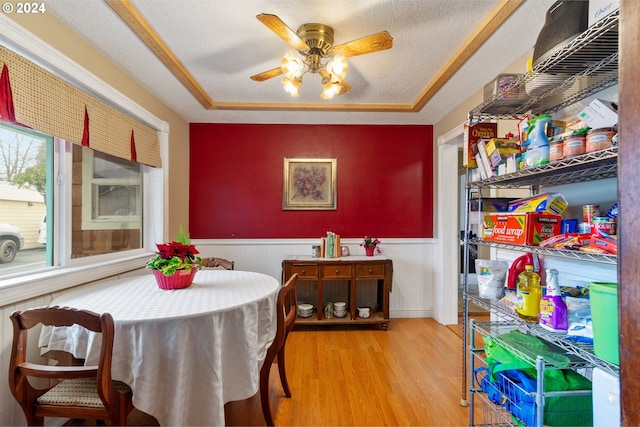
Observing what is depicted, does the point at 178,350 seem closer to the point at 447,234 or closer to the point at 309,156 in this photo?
the point at 309,156

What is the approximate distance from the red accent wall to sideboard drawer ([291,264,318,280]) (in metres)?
0.56

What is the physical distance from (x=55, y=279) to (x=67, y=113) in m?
1.00

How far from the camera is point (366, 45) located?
5.63ft

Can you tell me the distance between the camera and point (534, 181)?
1665 millimetres

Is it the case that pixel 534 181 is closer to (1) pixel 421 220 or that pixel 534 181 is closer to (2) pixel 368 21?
(2) pixel 368 21

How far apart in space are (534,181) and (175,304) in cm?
207

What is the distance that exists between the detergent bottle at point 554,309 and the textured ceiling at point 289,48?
1497mm

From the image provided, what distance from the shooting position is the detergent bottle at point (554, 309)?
1.21 meters

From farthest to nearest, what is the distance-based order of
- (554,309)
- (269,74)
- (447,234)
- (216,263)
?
(447,234)
(216,263)
(269,74)
(554,309)

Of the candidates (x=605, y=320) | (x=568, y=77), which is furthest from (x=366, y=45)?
(x=605, y=320)

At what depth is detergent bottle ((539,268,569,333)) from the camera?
47.6 inches

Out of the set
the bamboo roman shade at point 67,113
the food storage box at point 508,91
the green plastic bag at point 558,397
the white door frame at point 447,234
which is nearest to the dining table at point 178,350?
the bamboo roman shade at point 67,113

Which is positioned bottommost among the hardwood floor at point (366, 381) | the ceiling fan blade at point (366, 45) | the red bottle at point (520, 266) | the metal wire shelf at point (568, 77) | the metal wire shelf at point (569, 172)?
the hardwood floor at point (366, 381)

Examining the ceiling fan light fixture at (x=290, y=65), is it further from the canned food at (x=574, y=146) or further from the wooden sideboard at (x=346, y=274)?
the wooden sideboard at (x=346, y=274)
